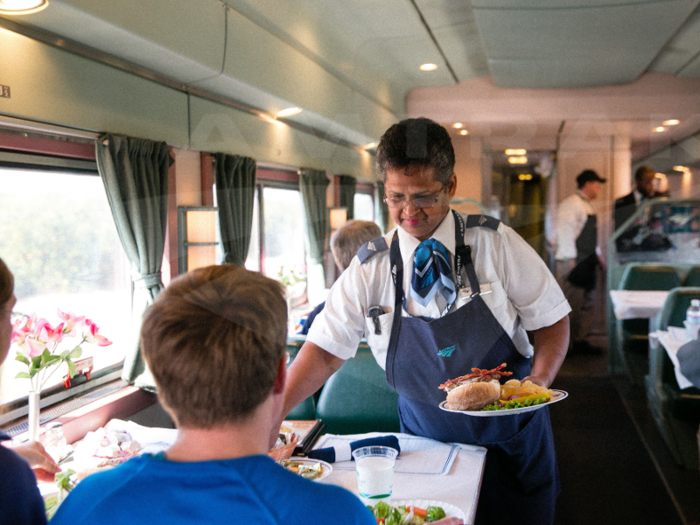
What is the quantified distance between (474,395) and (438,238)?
285mm

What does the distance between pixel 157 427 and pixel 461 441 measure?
61 centimetres

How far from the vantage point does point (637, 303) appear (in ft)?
5.41

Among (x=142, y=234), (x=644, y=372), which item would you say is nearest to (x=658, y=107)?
(x=142, y=234)

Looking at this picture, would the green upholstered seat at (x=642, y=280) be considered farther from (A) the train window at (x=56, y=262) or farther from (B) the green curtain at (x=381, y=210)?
(A) the train window at (x=56, y=262)

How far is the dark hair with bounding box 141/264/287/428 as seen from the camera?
547 mm

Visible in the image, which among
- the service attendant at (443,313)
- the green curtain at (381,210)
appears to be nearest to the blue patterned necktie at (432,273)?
the service attendant at (443,313)

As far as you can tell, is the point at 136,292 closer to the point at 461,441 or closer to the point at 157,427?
the point at 157,427

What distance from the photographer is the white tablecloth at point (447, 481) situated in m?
0.97

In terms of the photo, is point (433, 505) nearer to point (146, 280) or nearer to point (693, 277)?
point (146, 280)

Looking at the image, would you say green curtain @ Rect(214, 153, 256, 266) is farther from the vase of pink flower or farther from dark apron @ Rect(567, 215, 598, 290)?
dark apron @ Rect(567, 215, 598, 290)

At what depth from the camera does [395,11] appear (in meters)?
1.04

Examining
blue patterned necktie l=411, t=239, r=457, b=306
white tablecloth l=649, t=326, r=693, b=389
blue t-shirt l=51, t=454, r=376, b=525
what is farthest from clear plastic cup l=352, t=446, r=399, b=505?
white tablecloth l=649, t=326, r=693, b=389

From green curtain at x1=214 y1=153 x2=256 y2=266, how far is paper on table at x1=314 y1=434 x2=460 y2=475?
0.47 m

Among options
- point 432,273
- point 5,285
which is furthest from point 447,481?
point 5,285
